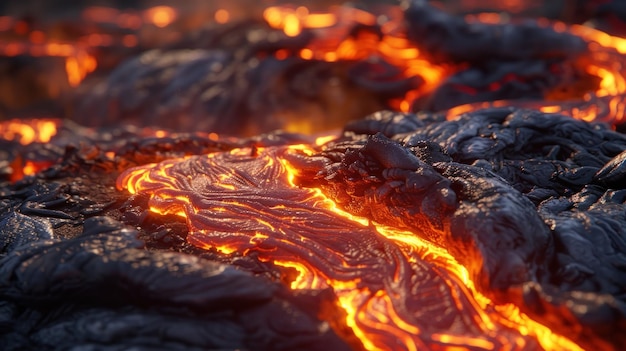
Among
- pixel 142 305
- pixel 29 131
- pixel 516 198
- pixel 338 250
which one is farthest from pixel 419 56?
pixel 142 305

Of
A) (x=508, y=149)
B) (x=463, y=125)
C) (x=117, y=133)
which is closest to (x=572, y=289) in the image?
(x=508, y=149)

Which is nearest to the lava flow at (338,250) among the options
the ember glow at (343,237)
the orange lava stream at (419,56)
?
the ember glow at (343,237)

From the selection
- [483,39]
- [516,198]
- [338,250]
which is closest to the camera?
[516,198]

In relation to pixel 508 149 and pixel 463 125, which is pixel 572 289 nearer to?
pixel 508 149

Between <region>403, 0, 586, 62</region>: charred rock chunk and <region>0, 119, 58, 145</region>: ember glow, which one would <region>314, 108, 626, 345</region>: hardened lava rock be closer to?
<region>403, 0, 586, 62</region>: charred rock chunk

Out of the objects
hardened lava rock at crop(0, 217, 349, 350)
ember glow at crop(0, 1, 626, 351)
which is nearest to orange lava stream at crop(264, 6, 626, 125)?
ember glow at crop(0, 1, 626, 351)

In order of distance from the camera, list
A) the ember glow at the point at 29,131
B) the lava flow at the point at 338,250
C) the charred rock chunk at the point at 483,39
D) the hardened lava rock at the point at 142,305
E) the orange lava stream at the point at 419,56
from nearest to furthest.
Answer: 1. the hardened lava rock at the point at 142,305
2. the lava flow at the point at 338,250
3. the orange lava stream at the point at 419,56
4. the ember glow at the point at 29,131
5. the charred rock chunk at the point at 483,39

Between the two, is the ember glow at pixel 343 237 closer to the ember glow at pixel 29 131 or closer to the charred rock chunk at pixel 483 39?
the ember glow at pixel 29 131

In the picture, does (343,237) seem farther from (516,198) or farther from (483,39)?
(483,39)

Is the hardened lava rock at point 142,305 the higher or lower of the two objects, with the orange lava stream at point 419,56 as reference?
lower
